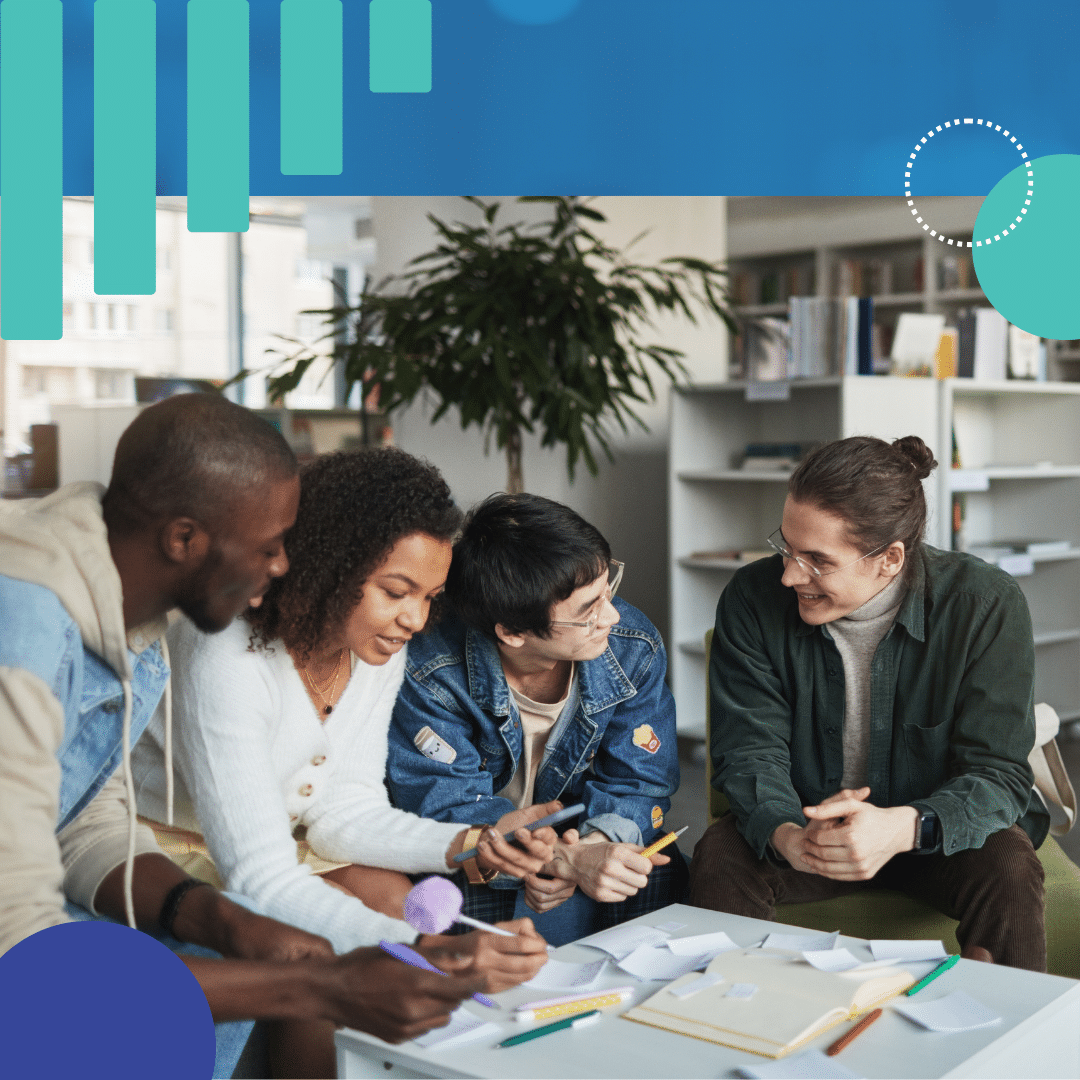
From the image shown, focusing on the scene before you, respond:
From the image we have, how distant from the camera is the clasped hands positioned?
149 cm

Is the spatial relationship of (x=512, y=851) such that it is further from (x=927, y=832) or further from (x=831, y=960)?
(x=927, y=832)

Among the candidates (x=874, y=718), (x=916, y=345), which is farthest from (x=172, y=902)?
(x=916, y=345)

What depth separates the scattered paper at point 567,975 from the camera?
1.13 metres

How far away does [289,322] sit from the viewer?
3.05 feet

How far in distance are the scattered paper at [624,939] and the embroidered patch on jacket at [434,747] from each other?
326 millimetres

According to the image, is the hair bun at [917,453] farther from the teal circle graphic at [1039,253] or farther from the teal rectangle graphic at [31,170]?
the teal rectangle graphic at [31,170]

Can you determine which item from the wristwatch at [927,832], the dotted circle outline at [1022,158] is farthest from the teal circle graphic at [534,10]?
the wristwatch at [927,832]

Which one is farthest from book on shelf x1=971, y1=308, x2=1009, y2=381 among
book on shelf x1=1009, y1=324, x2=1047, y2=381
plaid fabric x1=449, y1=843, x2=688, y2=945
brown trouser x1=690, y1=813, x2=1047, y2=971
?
plaid fabric x1=449, y1=843, x2=688, y2=945

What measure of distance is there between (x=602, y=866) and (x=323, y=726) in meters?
0.44

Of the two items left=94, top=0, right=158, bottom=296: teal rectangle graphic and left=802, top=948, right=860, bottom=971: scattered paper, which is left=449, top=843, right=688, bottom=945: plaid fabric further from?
left=94, top=0, right=158, bottom=296: teal rectangle graphic

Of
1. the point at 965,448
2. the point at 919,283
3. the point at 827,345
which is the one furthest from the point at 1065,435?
the point at 919,283

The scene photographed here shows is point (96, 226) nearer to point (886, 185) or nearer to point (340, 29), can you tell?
point (340, 29)

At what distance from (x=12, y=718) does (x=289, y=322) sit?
342 mm

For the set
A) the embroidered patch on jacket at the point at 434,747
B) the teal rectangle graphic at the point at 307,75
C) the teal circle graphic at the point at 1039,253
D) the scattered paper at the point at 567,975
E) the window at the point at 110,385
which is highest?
the teal rectangle graphic at the point at 307,75
